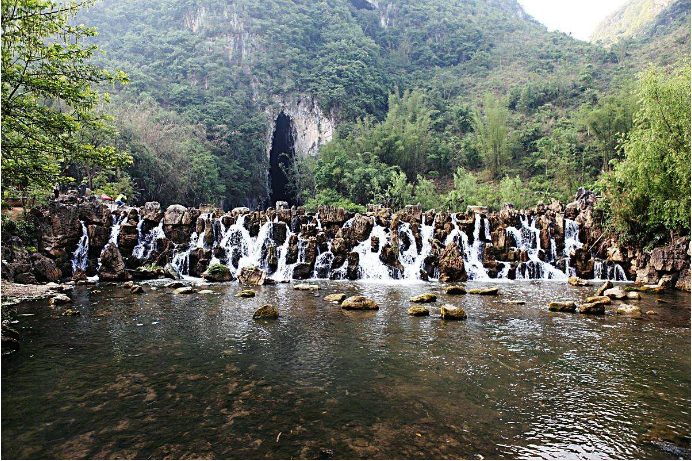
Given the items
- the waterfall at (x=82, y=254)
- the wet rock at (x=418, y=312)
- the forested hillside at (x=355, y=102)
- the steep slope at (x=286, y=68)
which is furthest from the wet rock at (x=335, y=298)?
the steep slope at (x=286, y=68)

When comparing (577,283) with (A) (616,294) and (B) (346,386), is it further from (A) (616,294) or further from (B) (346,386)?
(B) (346,386)

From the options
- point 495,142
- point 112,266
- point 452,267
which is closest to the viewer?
point 112,266

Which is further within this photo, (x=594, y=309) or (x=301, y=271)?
(x=301, y=271)

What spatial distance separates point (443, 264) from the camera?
19938mm

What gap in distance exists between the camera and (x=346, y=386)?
5977mm

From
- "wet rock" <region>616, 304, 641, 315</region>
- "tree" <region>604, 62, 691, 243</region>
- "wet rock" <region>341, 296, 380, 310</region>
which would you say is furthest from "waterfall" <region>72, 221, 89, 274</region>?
"tree" <region>604, 62, 691, 243</region>

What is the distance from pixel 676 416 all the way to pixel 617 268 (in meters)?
17.4

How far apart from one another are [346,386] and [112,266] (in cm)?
1773

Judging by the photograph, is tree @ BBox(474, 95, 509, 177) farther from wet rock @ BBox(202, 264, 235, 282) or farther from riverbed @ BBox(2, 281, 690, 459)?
riverbed @ BBox(2, 281, 690, 459)

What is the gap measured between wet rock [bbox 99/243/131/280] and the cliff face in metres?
0.05

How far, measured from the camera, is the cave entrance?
190ft

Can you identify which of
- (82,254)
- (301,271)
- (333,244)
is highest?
(333,244)

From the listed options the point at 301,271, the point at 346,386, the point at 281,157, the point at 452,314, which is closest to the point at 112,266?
the point at 301,271

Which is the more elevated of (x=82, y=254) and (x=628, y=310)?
(x=82, y=254)
